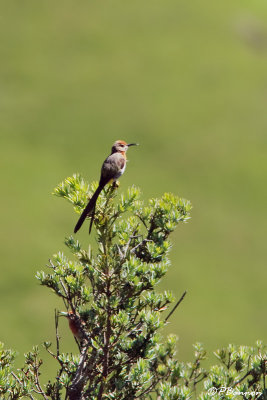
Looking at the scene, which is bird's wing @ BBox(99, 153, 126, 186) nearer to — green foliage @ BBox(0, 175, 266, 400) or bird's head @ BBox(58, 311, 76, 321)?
green foliage @ BBox(0, 175, 266, 400)

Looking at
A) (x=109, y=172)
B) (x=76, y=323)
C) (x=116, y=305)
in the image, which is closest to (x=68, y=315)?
(x=76, y=323)

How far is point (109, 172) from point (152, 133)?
177ft

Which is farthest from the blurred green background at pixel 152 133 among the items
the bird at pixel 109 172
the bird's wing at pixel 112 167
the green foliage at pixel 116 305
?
the green foliage at pixel 116 305

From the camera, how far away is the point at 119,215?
744 centimetres

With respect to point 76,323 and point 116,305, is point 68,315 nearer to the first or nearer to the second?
point 76,323

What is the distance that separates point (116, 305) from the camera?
22.5 feet

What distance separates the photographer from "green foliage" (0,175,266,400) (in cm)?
697

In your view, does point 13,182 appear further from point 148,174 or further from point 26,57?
point 26,57

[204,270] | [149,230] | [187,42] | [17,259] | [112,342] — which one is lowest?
[112,342]

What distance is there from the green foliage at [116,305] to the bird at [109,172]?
0.26ft

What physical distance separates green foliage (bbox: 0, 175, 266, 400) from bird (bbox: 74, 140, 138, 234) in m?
0.08

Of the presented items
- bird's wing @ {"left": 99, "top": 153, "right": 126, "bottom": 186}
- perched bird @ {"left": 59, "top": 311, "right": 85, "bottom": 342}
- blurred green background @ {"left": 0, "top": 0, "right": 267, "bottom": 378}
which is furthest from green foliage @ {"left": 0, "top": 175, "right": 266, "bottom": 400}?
blurred green background @ {"left": 0, "top": 0, "right": 267, "bottom": 378}

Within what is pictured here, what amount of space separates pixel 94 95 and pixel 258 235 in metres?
23.5

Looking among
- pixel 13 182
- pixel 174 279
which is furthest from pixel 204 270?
pixel 13 182
